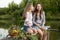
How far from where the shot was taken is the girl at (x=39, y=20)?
10.0ft

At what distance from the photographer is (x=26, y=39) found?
120 inches

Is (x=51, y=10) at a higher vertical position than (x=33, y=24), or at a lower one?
higher

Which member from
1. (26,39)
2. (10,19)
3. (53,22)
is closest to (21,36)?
(26,39)

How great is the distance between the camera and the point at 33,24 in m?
3.08

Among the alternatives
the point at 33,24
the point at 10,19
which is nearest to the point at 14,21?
the point at 10,19

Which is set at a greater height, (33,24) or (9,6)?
(9,6)

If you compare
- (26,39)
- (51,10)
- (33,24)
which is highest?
(51,10)

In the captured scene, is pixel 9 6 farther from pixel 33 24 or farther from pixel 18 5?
pixel 33 24

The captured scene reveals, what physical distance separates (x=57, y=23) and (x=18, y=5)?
633 mm

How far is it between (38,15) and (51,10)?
0.21 m

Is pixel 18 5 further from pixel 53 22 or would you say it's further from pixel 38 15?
pixel 53 22

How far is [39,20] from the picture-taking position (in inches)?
121

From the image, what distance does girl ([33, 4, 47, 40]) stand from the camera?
120 inches

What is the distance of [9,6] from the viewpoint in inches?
Answer: 121
